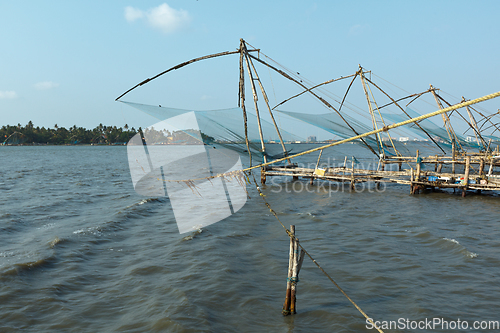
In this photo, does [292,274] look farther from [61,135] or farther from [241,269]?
[61,135]

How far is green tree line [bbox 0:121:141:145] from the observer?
109 metres

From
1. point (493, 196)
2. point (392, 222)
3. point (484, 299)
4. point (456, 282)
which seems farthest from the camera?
point (493, 196)

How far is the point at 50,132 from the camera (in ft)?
371

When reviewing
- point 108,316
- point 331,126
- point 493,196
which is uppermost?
point 331,126

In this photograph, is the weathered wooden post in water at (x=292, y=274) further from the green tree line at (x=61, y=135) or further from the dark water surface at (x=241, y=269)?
the green tree line at (x=61, y=135)

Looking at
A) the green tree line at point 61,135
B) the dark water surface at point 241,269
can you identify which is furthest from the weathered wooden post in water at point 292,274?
the green tree line at point 61,135

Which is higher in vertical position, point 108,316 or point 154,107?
point 154,107

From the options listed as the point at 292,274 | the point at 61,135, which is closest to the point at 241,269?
the point at 292,274

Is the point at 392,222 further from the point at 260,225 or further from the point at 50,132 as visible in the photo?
the point at 50,132

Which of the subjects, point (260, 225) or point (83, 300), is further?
point (260, 225)

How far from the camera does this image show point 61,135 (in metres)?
115

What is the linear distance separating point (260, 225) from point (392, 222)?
4.16 meters

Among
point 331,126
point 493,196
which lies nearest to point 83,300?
point 331,126

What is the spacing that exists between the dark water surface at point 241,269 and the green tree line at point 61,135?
102 m
